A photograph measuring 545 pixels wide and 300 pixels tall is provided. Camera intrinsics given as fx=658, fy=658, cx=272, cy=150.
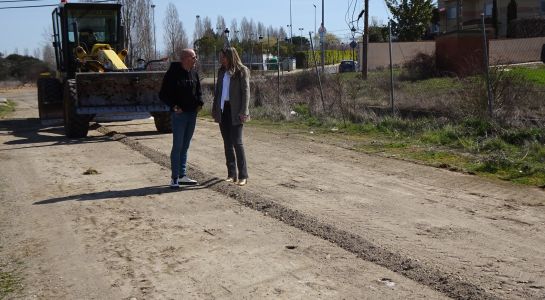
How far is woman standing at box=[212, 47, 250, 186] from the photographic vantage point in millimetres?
8586

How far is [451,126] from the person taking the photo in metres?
13.0

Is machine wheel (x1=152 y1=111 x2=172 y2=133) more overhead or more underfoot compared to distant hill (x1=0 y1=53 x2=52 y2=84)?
more underfoot

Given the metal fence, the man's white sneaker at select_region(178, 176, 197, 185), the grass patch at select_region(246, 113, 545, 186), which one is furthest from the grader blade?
the man's white sneaker at select_region(178, 176, 197, 185)

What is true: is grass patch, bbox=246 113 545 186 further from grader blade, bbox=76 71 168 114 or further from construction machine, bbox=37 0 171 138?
construction machine, bbox=37 0 171 138

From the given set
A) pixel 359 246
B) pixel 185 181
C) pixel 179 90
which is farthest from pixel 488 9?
pixel 359 246

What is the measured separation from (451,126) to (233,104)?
19.5 feet

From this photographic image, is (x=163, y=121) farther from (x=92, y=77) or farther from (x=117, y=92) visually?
(x=92, y=77)

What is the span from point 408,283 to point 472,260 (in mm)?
834

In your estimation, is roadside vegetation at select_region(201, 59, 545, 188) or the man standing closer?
the man standing

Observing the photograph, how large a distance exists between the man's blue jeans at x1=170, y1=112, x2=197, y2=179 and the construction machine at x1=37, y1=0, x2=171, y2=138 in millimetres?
6175

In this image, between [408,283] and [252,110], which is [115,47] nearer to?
[252,110]

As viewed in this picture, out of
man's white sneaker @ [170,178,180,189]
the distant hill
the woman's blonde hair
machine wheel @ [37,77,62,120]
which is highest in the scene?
the distant hill

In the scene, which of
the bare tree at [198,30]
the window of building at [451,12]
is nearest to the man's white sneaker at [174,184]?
the bare tree at [198,30]

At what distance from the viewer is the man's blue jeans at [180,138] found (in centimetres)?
858
